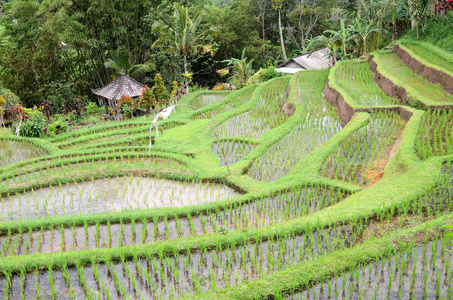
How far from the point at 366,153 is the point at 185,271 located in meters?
4.06

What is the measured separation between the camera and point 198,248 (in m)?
4.05

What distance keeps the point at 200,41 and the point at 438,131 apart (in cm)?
1195

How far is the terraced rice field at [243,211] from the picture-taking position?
348 cm

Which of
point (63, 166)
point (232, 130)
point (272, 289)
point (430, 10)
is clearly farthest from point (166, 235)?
point (430, 10)

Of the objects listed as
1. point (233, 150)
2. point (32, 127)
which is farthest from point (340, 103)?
point (32, 127)

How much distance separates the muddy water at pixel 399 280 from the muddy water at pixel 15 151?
7.63 meters

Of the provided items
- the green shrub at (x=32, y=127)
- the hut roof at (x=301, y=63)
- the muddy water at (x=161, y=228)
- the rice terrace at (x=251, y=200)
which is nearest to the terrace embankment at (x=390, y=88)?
the rice terrace at (x=251, y=200)

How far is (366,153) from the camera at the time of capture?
6.65 meters

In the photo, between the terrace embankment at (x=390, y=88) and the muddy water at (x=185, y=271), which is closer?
the muddy water at (x=185, y=271)

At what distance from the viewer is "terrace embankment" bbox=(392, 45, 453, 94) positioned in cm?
891

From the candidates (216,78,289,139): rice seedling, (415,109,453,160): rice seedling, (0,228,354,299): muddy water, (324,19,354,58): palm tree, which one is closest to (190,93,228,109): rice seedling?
(216,78,289,139): rice seedling

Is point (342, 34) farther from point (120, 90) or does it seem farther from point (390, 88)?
point (120, 90)

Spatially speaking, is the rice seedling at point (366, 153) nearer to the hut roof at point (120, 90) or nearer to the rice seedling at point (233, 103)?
the rice seedling at point (233, 103)

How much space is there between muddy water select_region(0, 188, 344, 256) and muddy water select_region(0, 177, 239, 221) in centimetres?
62
